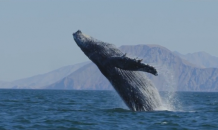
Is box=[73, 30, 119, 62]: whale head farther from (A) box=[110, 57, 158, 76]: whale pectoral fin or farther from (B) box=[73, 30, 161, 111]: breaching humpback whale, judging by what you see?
(A) box=[110, 57, 158, 76]: whale pectoral fin

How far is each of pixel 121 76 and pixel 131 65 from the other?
128 centimetres

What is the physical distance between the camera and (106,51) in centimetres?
1577

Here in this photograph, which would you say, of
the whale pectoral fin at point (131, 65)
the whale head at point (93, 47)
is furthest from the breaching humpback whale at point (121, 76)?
the whale pectoral fin at point (131, 65)

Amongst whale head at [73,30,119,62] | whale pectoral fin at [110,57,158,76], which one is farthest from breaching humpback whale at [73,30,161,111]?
whale pectoral fin at [110,57,158,76]

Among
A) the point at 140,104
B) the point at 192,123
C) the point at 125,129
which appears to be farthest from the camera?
the point at 140,104

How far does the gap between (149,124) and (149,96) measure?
1555 millimetres

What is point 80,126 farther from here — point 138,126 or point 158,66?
point 158,66

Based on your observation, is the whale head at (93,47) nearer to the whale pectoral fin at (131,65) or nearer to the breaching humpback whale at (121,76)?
the breaching humpback whale at (121,76)

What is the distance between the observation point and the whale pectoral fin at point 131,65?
555 inches

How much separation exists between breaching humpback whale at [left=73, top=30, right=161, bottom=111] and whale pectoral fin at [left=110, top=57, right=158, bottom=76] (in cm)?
45

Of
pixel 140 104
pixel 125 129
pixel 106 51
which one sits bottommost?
pixel 125 129

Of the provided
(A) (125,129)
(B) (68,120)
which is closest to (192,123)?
(A) (125,129)

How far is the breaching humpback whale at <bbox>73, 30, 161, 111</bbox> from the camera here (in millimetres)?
15688

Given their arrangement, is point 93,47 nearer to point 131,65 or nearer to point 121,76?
point 121,76
